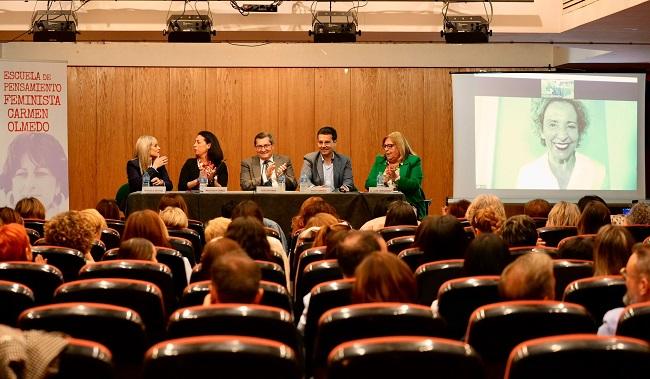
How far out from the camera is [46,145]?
1248cm

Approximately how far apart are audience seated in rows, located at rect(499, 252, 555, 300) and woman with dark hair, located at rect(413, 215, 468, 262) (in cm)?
168

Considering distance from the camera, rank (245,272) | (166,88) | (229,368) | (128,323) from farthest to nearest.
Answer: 1. (166,88)
2. (245,272)
3. (128,323)
4. (229,368)

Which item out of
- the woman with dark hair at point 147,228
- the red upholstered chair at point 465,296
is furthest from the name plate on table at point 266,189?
the red upholstered chair at point 465,296

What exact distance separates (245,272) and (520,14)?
874cm

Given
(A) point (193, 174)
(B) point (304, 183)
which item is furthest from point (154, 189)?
(B) point (304, 183)

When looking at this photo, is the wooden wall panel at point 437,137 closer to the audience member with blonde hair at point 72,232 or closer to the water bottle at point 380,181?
the water bottle at point 380,181

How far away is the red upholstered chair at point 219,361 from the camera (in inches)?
105

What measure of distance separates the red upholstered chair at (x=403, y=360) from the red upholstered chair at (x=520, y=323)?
726mm

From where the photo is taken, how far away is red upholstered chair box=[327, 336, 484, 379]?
268 centimetres

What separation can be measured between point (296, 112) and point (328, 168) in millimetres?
3222

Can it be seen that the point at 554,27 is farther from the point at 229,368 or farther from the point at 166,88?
the point at 229,368

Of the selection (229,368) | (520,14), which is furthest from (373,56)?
(229,368)

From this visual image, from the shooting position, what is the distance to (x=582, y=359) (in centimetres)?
281

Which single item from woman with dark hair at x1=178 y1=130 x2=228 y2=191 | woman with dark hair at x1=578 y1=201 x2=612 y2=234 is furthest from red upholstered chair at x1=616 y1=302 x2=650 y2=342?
woman with dark hair at x1=178 y1=130 x2=228 y2=191
